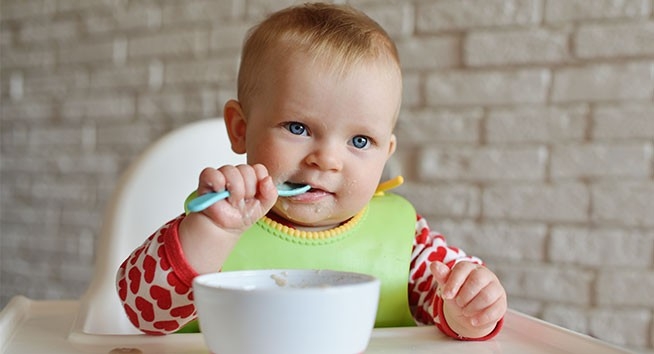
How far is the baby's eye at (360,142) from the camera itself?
0.79 meters

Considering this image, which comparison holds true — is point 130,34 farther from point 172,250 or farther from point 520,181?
point 172,250

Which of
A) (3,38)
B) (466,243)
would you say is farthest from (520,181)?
(3,38)

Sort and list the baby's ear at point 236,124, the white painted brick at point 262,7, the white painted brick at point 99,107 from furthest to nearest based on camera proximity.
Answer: the white painted brick at point 99,107 < the white painted brick at point 262,7 < the baby's ear at point 236,124

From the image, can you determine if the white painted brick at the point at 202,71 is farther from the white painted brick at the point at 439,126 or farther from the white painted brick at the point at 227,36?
the white painted brick at the point at 439,126

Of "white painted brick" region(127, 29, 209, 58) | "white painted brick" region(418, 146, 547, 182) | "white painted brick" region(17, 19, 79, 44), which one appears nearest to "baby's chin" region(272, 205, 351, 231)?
"white painted brick" region(418, 146, 547, 182)

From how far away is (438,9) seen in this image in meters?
1.53

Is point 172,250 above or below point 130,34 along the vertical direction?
below

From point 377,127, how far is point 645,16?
0.79m

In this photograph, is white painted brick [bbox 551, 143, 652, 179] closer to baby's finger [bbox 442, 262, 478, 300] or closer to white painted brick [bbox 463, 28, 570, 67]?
white painted brick [bbox 463, 28, 570, 67]

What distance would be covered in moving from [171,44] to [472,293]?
1322 mm

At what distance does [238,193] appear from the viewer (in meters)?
0.61

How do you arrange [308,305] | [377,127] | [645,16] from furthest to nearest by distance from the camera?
[645,16] → [377,127] → [308,305]

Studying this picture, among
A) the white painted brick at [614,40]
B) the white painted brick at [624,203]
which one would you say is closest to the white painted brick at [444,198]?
the white painted brick at [624,203]

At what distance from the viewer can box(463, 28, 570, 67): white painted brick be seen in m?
1.41
